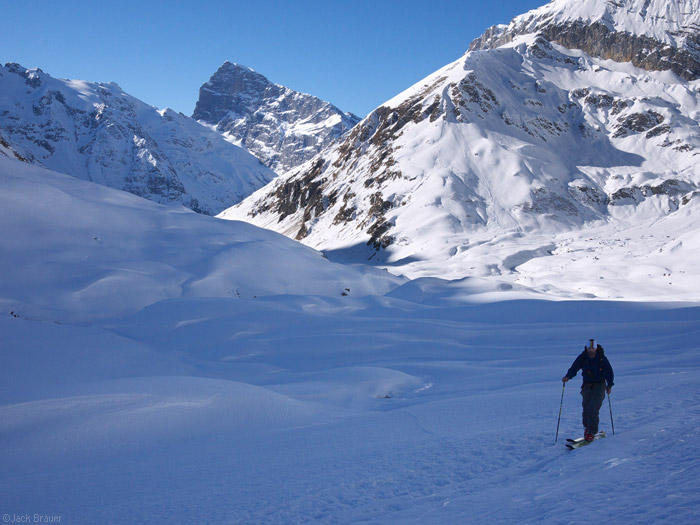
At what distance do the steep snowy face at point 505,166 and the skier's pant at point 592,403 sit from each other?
148 ft

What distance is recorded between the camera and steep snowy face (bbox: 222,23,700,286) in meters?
66.6

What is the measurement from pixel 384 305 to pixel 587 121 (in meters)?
80.2

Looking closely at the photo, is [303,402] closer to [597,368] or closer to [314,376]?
[314,376]

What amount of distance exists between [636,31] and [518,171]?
64.7 meters

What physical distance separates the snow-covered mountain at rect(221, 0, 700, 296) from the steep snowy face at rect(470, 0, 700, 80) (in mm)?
1002

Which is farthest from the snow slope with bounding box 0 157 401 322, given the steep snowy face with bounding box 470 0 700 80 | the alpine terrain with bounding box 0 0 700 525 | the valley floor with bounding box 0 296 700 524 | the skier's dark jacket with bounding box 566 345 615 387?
the steep snowy face with bounding box 470 0 700 80

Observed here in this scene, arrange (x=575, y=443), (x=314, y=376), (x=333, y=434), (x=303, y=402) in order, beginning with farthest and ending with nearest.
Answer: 1. (x=314, y=376)
2. (x=303, y=402)
3. (x=333, y=434)
4. (x=575, y=443)

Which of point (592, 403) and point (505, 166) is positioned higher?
point (505, 166)

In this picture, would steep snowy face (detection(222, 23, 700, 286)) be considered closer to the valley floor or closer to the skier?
the valley floor

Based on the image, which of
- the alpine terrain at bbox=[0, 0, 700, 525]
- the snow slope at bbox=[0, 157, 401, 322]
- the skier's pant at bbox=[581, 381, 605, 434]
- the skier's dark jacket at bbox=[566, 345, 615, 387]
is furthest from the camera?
the snow slope at bbox=[0, 157, 401, 322]

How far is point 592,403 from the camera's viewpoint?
6.97 m

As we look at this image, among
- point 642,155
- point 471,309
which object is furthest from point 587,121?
point 471,309

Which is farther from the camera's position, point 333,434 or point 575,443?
point 333,434

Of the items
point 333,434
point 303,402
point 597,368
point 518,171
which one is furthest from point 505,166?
point 333,434
